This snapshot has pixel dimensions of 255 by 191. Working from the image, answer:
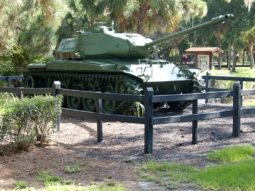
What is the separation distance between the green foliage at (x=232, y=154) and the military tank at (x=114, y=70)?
438 centimetres

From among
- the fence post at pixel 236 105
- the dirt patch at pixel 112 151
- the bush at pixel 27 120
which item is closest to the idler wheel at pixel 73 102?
the dirt patch at pixel 112 151

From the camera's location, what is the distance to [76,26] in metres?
28.0

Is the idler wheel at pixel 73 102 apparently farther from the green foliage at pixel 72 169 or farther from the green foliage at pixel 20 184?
the green foliage at pixel 20 184

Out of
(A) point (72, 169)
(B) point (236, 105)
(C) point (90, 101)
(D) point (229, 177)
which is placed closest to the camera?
(D) point (229, 177)

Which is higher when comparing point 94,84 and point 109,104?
point 94,84

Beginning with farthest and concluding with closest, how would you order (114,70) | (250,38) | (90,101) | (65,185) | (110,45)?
1. (250,38)
2. (110,45)
3. (90,101)
4. (114,70)
5. (65,185)

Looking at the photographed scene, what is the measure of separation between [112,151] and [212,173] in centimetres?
228

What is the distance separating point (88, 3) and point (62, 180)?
18908 mm

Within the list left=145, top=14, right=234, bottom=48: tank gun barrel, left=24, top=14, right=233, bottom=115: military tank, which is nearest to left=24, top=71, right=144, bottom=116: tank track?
left=24, top=14, right=233, bottom=115: military tank

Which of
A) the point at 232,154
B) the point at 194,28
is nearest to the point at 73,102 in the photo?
the point at 194,28

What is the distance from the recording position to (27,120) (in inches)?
295

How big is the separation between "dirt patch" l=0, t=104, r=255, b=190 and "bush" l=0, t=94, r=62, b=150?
226 mm

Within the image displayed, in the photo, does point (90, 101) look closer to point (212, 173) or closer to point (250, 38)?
point (212, 173)

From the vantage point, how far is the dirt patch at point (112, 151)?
20.4 ft
